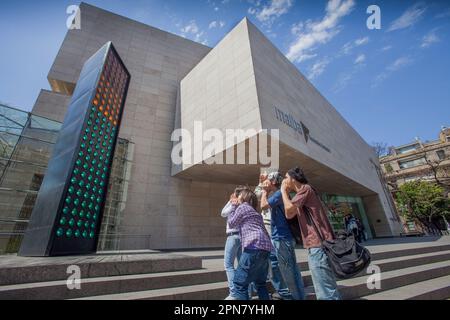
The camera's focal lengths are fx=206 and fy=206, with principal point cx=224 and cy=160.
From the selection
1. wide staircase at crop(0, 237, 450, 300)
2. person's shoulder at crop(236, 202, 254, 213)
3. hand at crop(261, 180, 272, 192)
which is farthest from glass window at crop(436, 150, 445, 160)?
person's shoulder at crop(236, 202, 254, 213)

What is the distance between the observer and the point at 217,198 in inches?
473

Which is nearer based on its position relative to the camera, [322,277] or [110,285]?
[322,277]

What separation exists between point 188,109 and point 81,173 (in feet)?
24.6

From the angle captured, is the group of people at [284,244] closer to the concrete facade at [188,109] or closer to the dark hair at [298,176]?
the dark hair at [298,176]

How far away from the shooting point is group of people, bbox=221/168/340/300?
2.29 m

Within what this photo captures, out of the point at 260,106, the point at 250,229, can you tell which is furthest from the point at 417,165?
the point at 250,229

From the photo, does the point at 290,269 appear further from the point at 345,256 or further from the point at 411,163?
the point at 411,163

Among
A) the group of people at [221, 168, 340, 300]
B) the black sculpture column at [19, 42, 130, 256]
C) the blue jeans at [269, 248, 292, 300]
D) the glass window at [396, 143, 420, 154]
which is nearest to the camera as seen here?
the group of people at [221, 168, 340, 300]

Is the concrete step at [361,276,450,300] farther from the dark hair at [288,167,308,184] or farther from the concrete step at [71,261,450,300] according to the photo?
the dark hair at [288,167,308,184]

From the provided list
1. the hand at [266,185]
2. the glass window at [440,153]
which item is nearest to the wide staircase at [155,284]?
the hand at [266,185]

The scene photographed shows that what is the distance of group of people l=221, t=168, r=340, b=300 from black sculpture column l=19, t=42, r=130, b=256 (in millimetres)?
3871

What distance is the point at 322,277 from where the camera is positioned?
221 centimetres

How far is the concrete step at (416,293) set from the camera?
329cm

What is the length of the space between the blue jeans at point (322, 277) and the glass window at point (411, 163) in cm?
5289
